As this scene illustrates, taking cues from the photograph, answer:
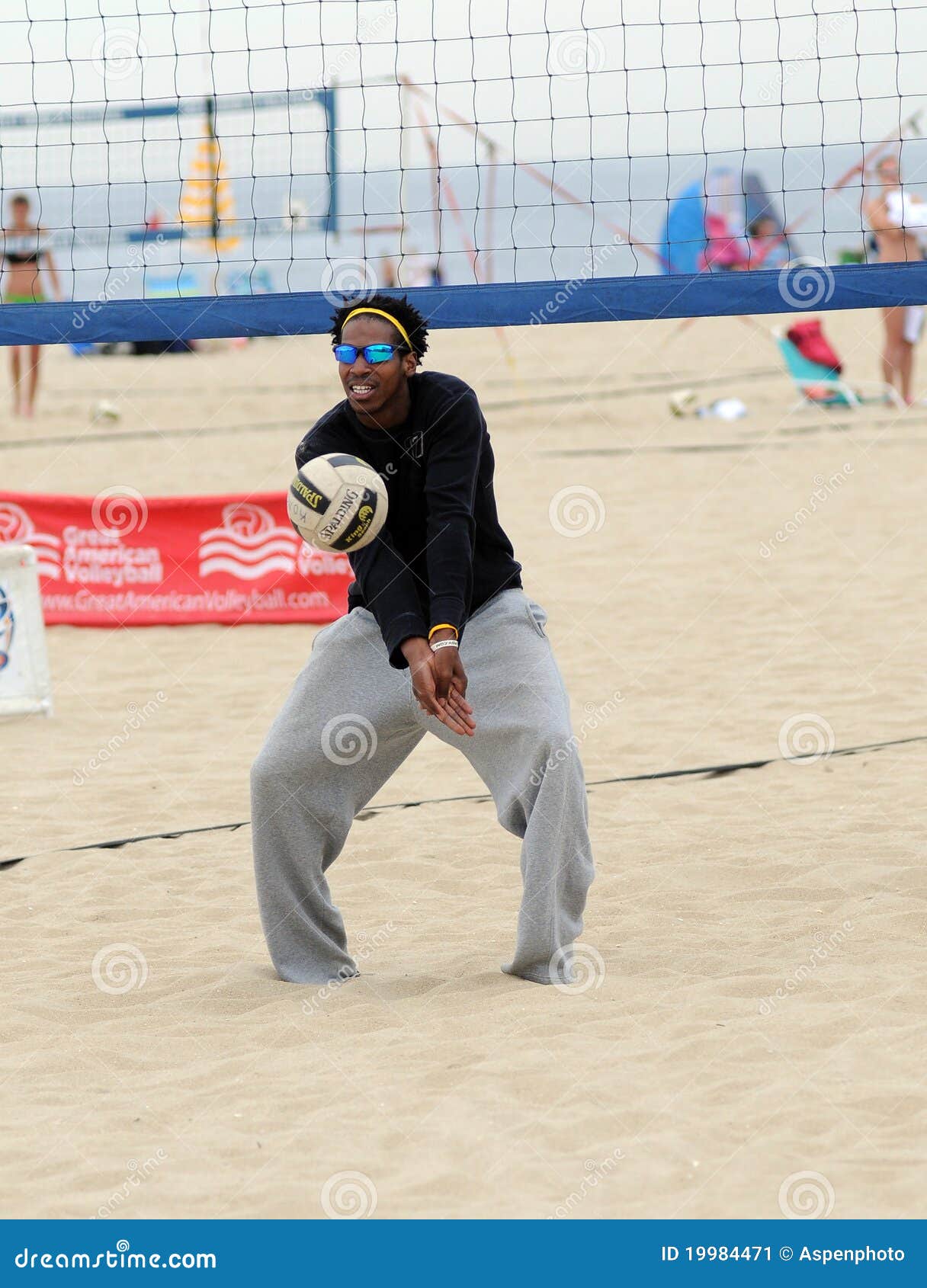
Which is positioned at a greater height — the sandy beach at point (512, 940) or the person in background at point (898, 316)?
the person in background at point (898, 316)

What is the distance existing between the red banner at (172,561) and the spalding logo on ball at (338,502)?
A: 4.04 m

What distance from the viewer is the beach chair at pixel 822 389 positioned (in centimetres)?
1309

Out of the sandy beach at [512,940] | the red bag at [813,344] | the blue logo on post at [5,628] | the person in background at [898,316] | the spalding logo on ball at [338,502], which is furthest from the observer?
the red bag at [813,344]

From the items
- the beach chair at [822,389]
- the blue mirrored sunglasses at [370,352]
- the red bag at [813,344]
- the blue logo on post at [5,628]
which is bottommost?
the blue logo on post at [5,628]

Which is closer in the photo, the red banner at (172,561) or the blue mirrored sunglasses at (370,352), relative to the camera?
the blue mirrored sunglasses at (370,352)

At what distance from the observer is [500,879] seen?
442 cm

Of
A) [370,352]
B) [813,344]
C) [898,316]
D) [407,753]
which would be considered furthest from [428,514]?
[813,344]

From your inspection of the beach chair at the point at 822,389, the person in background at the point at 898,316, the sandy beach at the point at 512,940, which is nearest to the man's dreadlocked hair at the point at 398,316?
the sandy beach at the point at 512,940

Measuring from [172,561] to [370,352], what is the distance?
→ 4.42 m

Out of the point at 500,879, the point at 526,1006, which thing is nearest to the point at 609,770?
the point at 500,879

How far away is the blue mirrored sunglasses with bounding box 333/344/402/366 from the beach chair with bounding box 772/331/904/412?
1010 cm

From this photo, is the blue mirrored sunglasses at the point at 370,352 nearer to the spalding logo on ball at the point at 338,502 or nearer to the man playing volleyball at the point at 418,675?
the man playing volleyball at the point at 418,675

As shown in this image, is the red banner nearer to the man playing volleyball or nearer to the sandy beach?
the sandy beach
